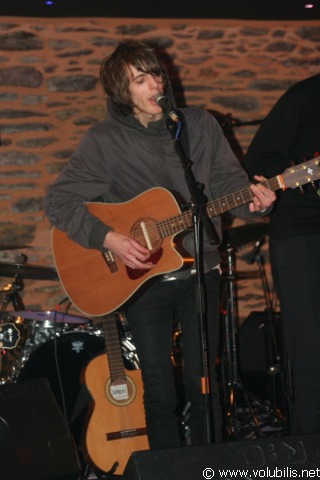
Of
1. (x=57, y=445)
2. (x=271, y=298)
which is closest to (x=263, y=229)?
(x=271, y=298)

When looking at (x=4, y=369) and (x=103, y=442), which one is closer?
(x=103, y=442)

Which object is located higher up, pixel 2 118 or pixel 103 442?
pixel 2 118

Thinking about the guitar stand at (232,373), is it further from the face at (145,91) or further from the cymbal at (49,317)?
the face at (145,91)

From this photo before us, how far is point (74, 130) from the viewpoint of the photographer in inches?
246

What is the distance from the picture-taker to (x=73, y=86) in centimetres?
625

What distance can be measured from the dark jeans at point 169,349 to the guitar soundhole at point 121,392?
2.89ft

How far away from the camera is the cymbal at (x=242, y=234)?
489 centimetres

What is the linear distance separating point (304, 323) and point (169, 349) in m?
0.63

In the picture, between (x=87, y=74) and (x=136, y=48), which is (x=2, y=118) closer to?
(x=87, y=74)

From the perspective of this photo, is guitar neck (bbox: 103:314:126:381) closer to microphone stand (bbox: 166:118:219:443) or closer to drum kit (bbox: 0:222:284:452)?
drum kit (bbox: 0:222:284:452)

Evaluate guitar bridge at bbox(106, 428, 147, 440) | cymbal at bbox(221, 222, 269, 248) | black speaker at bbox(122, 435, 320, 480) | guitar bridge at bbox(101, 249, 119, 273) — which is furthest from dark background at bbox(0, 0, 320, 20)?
black speaker at bbox(122, 435, 320, 480)

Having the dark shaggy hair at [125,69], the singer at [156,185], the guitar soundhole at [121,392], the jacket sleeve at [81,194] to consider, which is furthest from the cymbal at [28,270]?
the dark shaggy hair at [125,69]

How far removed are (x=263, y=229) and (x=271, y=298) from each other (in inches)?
60.2

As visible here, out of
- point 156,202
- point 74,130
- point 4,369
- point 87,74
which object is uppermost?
point 87,74
